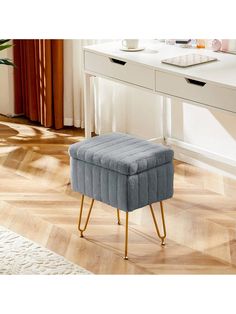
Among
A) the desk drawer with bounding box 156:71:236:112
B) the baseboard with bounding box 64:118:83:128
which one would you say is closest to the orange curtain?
the baseboard with bounding box 64:118:83:128

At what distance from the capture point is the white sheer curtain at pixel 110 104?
4.12 m

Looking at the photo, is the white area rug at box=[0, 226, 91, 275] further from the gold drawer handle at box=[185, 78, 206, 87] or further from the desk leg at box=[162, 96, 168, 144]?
the desk leg at box=[162, 96, 168, 144]

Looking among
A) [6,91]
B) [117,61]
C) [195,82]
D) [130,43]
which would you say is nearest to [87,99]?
[117,61]

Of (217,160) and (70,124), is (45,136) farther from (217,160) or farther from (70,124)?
(217,160)

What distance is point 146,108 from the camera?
4129mm

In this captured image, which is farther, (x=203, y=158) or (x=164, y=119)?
(x=164, y=119)

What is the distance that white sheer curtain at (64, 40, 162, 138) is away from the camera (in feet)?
13.5

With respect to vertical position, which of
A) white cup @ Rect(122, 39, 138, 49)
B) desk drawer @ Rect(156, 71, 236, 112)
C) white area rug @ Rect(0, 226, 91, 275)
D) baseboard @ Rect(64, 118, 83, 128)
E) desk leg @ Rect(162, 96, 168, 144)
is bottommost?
white area rug @ Rect(0, 226, 91, 275)

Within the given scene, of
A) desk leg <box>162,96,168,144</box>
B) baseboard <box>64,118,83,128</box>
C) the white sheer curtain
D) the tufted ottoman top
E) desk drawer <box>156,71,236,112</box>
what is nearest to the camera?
the tufted ottoman top

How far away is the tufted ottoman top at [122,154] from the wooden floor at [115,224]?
0.41 m

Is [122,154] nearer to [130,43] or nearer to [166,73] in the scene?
[166,73]

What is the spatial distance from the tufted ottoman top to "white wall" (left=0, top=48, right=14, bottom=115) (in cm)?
212

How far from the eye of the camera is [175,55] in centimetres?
335

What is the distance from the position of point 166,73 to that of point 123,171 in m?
0.65
